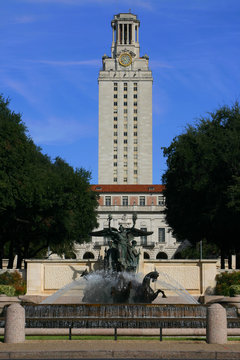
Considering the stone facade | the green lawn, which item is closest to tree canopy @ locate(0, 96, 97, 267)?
the green lawn

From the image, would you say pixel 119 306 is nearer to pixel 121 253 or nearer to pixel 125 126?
pixel 121 253

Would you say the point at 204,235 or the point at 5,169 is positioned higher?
the point at 5,169

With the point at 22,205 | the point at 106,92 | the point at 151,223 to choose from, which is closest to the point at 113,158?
the point at 106,92

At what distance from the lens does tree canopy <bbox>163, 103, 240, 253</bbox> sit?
165ft

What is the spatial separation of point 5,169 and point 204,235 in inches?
795

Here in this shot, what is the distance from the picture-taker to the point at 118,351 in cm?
1686

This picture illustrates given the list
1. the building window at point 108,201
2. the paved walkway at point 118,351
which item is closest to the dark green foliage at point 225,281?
the paved walkway at point 118,351

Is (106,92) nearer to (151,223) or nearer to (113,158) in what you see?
(113,158)

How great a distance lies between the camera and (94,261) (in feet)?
147

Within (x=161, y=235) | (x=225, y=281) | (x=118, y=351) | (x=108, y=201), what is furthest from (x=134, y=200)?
(x=118, y=351)

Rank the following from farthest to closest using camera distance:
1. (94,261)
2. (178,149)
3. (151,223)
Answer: (151,223)
(178,149)
(94,261)

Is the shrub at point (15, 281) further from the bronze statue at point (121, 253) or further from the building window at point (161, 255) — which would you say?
the building window at point (161, 255)

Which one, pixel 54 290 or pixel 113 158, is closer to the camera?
pixel 54 290

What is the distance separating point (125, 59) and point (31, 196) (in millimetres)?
113278
